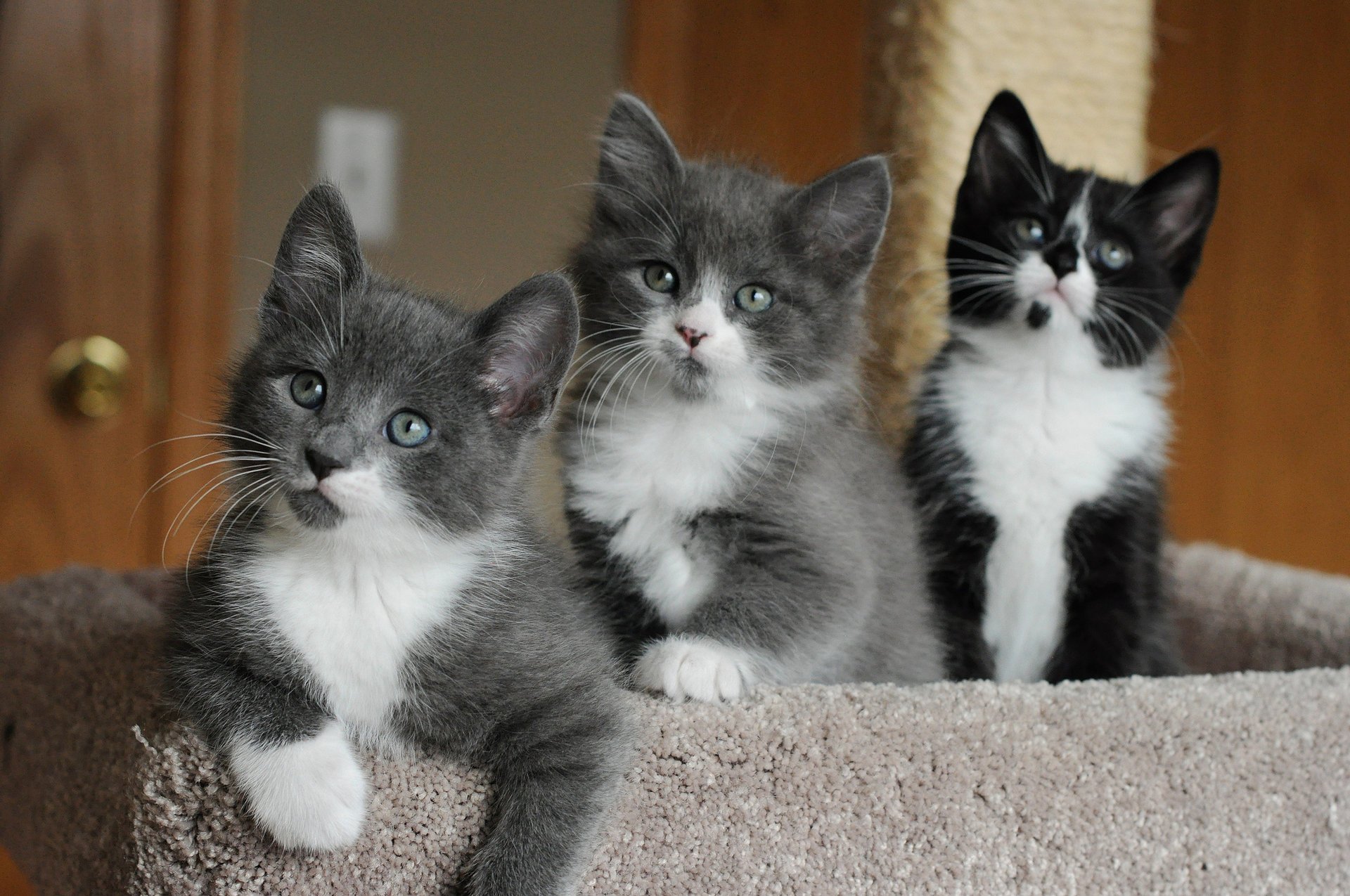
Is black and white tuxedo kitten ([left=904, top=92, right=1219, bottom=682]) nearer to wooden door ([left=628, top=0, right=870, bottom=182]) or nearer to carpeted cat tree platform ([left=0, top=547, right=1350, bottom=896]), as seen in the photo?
carpeted cat tree platform ([left=0, top=547, right=1350, bottom=896])

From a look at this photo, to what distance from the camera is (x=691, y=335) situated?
4.12 ft

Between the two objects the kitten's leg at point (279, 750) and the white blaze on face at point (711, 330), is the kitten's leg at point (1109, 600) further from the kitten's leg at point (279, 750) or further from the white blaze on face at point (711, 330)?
the kitten's leg at point (279, 750)

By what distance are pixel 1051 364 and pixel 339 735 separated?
1.01 meters

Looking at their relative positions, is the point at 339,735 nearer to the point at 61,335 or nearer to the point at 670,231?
the point at 670,231

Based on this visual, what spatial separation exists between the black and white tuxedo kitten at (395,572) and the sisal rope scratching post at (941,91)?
86 centimetres

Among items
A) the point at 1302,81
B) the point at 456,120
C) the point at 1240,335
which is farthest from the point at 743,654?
the point at 1302,81

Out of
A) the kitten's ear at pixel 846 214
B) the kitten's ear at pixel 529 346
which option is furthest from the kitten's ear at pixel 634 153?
the kitten's ear at pixel 529 346

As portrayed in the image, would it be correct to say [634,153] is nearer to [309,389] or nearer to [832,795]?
[309,389]

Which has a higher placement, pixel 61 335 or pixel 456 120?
pixel 456 120

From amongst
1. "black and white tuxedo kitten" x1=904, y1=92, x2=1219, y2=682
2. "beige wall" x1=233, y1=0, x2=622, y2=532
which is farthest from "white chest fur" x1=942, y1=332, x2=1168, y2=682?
"beige wall" x1=233, y1=0, x2=622, y2=532

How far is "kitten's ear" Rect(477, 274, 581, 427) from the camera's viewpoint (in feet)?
3.50

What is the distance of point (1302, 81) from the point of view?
124 inches

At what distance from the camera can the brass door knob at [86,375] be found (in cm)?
237

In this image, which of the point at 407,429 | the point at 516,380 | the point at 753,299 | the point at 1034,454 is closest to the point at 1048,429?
the point at 1034,454
